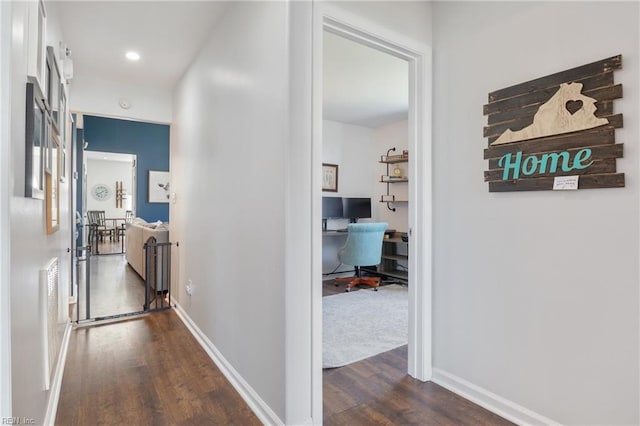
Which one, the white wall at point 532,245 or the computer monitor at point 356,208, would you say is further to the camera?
the computer monitor at point 356,208

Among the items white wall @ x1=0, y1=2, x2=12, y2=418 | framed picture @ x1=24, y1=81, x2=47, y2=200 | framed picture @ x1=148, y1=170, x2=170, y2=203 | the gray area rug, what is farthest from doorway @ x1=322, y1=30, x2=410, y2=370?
framed picture @ x1=148, y1=170, x2=170, y2=203

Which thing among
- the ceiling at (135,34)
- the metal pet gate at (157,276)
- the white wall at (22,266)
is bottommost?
the metal pet gate at (157,276)

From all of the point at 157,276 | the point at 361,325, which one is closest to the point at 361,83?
the point at 361,325

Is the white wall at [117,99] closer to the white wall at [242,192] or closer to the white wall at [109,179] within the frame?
the white wall at [242,192]

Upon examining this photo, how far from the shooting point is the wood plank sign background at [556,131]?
138cm

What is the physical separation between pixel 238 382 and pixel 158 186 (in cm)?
594

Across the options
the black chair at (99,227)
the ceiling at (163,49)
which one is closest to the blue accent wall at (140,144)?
the black chair at (99,227)

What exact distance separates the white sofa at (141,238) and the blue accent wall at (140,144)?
1.42 m

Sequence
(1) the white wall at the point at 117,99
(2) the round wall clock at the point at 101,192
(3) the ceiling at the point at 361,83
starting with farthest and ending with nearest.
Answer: (2) the round wall clock at the point at 101,192 < (1) the white wall at the point at 117,99 < (3) the ceiling at the point at 361,83

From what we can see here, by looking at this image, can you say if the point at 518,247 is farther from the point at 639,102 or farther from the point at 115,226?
the point at 115,226

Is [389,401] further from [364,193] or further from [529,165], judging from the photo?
[364,193]

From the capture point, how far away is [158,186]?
6918 mm

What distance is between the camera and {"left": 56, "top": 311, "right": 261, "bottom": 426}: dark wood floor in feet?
5.64

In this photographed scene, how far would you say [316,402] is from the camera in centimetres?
158
